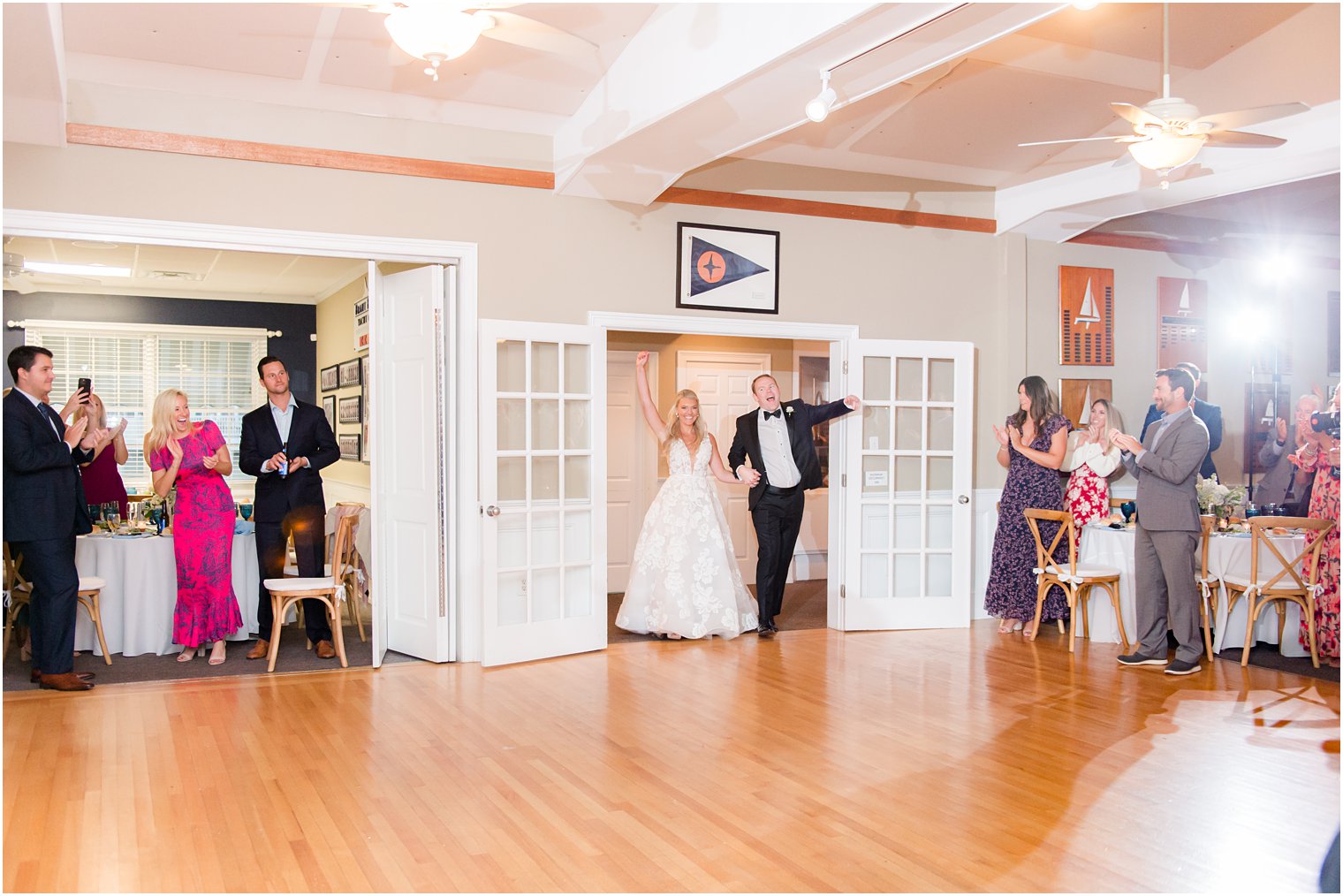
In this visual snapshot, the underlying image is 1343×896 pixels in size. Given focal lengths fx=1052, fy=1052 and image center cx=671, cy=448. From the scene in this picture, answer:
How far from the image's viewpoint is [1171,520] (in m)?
5.74

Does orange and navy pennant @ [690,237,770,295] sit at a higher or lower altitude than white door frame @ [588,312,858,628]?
higher

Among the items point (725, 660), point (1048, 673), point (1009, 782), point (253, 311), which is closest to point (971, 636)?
point (1048, 673)

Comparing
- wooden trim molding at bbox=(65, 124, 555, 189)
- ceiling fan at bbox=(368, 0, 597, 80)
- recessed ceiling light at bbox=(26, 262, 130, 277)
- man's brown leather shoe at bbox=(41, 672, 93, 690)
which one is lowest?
man's brown leather shoe at bbox=(41, 672, 93, 690)

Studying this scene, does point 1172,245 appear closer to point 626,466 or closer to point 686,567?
point 626,466

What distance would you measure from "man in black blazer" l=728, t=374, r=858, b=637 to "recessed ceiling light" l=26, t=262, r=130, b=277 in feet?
19.2

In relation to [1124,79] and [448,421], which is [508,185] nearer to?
[448,421]

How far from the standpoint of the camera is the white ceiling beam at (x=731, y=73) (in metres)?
3.82

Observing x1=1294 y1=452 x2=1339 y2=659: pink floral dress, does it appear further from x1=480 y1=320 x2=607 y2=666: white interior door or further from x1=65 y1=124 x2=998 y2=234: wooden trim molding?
x1=480 y1=320 x2=607 y2=666: white interior door

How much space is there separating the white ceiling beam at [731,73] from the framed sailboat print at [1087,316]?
3343 millimetres

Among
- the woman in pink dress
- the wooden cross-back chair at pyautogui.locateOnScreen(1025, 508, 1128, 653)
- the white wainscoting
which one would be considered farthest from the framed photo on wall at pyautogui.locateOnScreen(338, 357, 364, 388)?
the wooden cross-back chair at pyautogui.locateOnScreen(1025, 508, 1128, 653)

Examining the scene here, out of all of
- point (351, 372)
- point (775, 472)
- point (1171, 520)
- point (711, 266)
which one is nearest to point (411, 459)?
point (711, 266)

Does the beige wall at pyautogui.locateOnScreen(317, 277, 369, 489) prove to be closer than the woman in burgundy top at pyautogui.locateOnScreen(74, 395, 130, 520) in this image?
No

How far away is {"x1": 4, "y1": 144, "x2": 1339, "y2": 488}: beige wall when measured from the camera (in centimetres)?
531

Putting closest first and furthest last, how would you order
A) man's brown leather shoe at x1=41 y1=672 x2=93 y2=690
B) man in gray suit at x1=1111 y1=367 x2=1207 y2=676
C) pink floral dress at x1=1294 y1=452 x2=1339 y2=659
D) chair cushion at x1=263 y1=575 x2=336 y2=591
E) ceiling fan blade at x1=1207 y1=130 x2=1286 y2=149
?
ceiling fan blade at x1=1207 y1=130 x2=1286 y2=149
man's brown leather shoe at x1=41 y1=672 x2=93 y2=690
man in gray suit at x1=1111 y1=367 x2=1207 y2=676
chair cushion at x1=263 y1=575 x2=336 y2=591
pink floral dress at x1=1294 y1=452 x2=1339 y2=659
